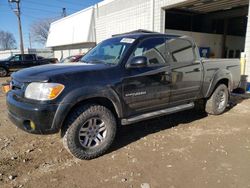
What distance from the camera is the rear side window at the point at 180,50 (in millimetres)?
4340

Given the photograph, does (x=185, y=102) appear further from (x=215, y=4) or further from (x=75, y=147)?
(x=215, y=4)

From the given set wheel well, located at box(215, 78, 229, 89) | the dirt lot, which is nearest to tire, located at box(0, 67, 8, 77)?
the dirt lot

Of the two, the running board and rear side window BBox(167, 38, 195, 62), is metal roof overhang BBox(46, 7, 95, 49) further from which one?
the running board

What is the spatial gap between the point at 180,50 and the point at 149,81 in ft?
4.09

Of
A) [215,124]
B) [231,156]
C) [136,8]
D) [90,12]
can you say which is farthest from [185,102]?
[90,12]

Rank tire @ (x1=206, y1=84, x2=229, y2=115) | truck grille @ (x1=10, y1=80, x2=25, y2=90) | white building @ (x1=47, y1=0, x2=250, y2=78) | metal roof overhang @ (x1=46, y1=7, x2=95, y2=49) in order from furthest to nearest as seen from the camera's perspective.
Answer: metal roof overhang @ (x1=46, y1=7, x2=95, y2=49)
white building @ (x1=47, y1=0, x2=250, y2=78)
tire @ (x1=206, y1=84, x2=229, y2=115)
truck grille @ (x1=10, y1=80, x2=25, y2=90)

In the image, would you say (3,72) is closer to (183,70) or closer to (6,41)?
(183,70)

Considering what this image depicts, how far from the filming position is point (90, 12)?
19641 millimetres

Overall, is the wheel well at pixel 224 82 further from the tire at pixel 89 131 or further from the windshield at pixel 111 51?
the tire at pixel 89 131

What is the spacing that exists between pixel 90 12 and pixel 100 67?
17.9 m

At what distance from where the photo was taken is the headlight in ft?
9.54

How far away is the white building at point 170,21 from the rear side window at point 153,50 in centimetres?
780

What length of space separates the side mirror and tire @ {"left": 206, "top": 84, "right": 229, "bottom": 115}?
262 centimetres

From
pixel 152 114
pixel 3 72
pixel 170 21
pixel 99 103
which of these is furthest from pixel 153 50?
pixel 3 72
